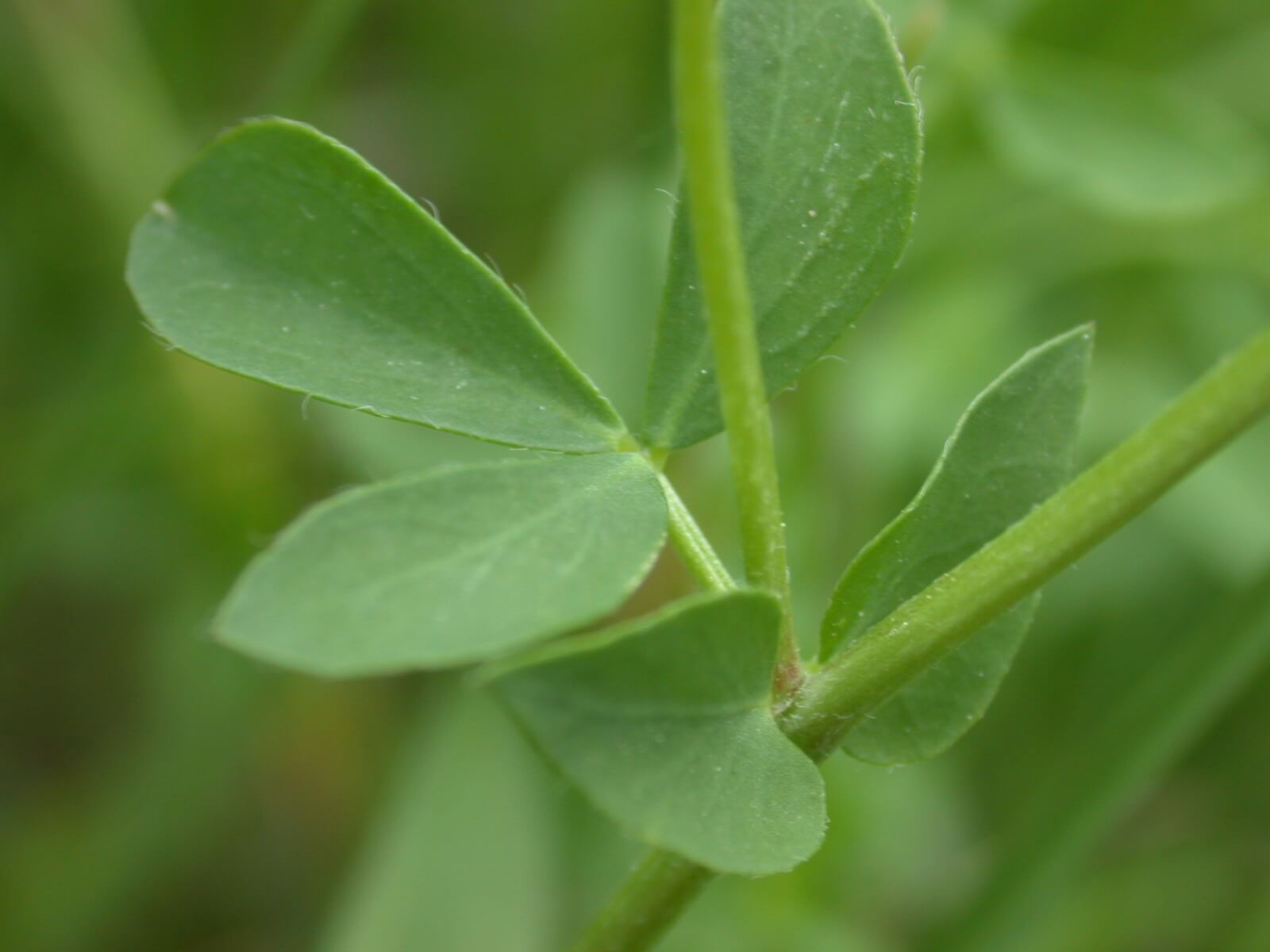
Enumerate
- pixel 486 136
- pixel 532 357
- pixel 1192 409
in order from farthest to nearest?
pixel 486 136, pixel 532 357, pixel 1192 409

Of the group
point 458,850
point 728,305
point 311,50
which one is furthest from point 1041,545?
point 458,850

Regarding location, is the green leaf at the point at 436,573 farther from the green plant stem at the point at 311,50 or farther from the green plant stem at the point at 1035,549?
the green plant stem at the point at 311,50

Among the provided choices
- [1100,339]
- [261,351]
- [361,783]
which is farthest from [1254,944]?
[261,351]

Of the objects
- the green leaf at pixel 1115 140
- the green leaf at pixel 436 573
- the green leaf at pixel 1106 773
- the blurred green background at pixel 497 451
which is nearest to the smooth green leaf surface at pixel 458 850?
the blurred green background at pixel 497 451

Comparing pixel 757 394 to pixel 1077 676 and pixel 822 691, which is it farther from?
pixel 1077 676

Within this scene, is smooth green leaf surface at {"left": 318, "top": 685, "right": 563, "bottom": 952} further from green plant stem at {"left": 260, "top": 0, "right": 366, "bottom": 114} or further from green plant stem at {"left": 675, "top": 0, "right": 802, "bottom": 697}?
green plant stem at {"left": 675, "top": 0, "right": 802, "bottom": 697}

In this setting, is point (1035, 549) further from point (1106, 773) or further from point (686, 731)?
point (1106, 773)

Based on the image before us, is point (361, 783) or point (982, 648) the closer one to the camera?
point (982, 648)
